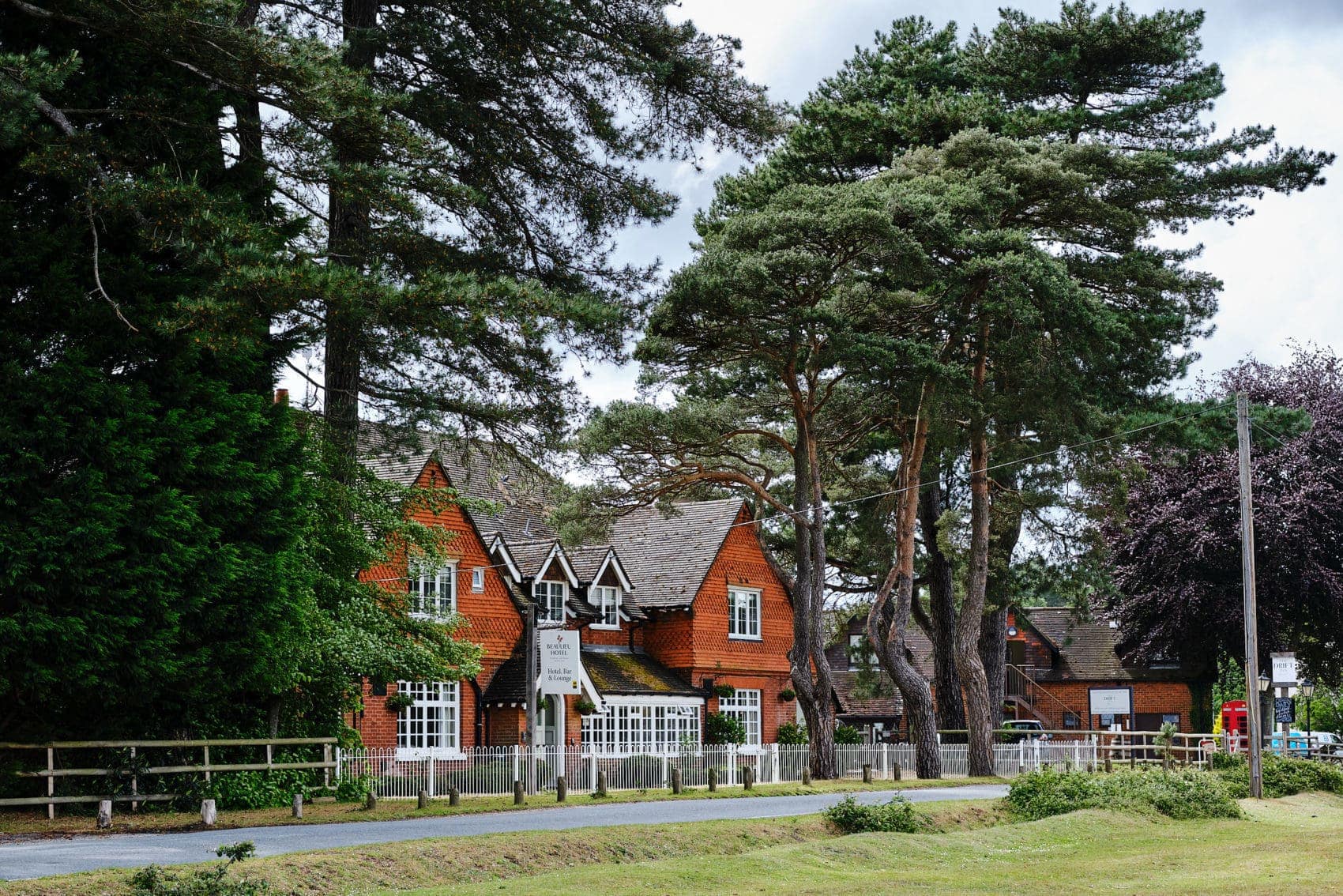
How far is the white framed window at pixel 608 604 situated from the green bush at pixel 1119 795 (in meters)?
18.7

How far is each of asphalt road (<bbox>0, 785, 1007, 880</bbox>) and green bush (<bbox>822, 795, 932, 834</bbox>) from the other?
1.59m

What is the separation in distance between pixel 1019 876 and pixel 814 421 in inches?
898

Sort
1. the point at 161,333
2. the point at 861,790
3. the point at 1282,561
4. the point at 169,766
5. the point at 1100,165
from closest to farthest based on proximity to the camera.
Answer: the point at 161,333
the point at 169,766
the point at 861,790
the point at 1100,165
the point at 1282,561

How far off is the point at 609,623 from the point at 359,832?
964 inches

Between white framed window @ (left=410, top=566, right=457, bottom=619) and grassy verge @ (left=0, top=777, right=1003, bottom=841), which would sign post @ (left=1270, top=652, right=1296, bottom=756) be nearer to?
grassy verge @ (left=0, top=777, right=1003, bottom=841)

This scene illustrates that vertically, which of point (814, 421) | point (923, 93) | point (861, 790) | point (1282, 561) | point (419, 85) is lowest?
point (861, 790)

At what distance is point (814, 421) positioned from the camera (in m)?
38.5

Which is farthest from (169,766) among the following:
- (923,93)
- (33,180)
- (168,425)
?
(923,93)

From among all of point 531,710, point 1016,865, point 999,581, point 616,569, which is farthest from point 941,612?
point 1016,865

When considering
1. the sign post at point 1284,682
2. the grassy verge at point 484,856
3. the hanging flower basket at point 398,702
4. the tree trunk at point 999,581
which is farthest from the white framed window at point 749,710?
the grassy verge at point 484,856

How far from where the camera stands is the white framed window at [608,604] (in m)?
43.2

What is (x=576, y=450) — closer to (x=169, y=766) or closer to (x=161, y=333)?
(x=169, y=766)

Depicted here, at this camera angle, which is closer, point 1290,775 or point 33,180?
point 33,180

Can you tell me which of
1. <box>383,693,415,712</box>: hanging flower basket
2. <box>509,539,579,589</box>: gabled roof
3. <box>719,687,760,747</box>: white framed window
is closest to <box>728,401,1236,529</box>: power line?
<box>509,539,579,589</box>: gabled roof
